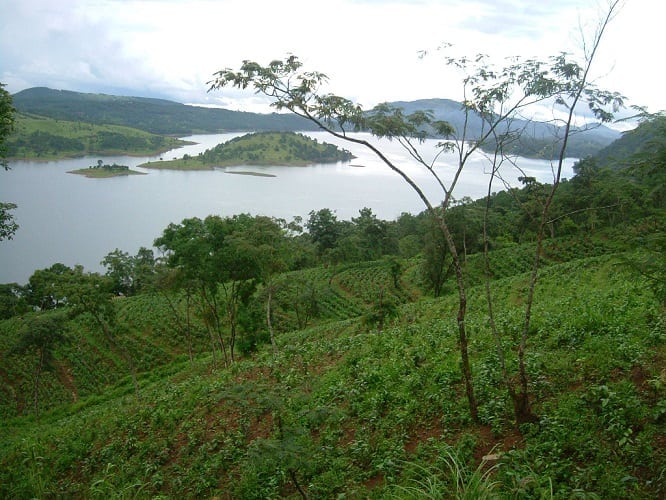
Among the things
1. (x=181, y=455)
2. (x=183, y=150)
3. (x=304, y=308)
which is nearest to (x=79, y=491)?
(x=181, y=455)

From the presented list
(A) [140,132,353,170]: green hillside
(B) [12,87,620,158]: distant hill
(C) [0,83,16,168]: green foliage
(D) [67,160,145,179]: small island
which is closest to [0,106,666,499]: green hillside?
(C) [0,83,16,168]: green foliage

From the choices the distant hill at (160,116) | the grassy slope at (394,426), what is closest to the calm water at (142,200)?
the grassy slope at (394,426)

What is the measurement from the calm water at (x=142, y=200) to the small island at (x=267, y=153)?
6.13 metres

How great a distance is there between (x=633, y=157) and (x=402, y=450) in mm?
3824

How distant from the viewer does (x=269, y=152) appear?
131m

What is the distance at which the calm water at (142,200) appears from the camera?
62219 mm

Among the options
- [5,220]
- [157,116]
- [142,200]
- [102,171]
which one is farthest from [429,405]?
[157,116]

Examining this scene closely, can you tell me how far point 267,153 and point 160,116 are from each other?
7870 centimetres

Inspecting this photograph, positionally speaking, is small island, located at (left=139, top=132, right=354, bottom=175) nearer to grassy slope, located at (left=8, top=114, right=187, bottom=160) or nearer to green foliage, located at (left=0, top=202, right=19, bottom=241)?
grassy slope, located at (left=8, top=114, right=187, bottom=160)

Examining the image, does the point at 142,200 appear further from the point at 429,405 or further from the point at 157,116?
the point at 157,116

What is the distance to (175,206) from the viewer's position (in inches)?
3061

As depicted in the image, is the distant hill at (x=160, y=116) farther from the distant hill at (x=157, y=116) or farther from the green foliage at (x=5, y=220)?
the green foliage at (x=5, y=220)

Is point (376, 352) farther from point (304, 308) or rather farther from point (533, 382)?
point (304, 308)

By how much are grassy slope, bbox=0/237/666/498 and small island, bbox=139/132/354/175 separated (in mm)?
112192
